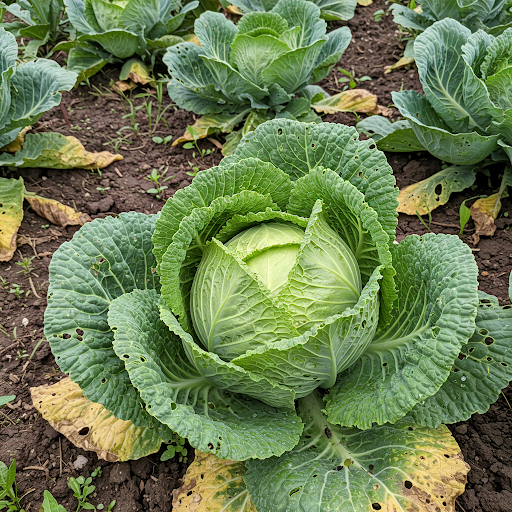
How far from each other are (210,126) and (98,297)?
2.99 metres

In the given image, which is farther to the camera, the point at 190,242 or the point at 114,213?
the point at 114,213

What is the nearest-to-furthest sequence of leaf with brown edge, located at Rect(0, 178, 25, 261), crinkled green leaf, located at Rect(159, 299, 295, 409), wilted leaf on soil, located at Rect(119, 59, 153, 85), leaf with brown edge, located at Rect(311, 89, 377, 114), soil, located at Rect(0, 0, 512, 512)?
crinkled green leaf, located at Rect(159, 299, 295, 409), soil, located at Rect(0, 0, 512, 512), leaf with brown edge, located at Rect(0, 178, 25, 261), leaf with brown edge, located at Rect(311, 89, 377, 114), wilted leaf on soil, located at Rect(119, 59, 153, 85)

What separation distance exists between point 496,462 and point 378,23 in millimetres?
5828

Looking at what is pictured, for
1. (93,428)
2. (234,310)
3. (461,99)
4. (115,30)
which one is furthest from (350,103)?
(93,428)

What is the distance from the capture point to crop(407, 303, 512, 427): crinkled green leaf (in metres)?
2.42

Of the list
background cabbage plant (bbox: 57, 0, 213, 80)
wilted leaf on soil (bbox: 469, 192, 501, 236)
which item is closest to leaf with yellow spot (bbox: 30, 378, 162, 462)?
wilted leaf on soil (bbox: 469, 192, 501, 236)

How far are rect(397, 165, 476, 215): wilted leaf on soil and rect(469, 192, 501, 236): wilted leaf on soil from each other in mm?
208

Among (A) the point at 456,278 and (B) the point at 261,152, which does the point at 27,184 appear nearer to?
(B) the point at 261,152

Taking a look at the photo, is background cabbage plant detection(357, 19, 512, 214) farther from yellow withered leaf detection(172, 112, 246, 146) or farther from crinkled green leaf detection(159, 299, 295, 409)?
crinkled green leaf detection(159, 299, 295, 409)

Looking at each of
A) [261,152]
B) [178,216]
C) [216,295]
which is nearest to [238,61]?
[261,152]

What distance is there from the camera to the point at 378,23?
659 centimetres

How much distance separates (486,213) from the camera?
4.06 m

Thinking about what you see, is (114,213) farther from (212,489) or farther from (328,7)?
(328,7)

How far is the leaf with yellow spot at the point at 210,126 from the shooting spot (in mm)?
5023
